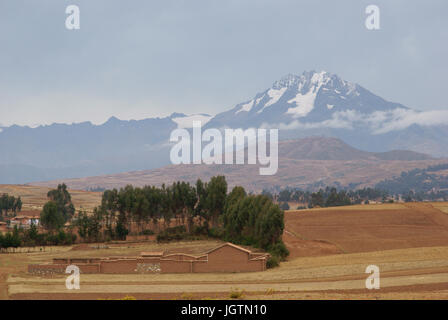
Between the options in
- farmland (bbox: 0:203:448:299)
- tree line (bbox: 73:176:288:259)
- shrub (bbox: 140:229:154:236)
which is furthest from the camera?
shrub (bbox: 140:229:154:236)

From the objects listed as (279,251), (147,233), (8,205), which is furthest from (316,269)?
(8,205)

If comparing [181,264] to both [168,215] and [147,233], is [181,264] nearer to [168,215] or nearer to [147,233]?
[168,215]

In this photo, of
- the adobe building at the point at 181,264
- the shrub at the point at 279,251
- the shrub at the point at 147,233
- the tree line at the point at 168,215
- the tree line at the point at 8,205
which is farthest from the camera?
the tree line at the point at 8,205

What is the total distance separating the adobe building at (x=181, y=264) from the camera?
45.7 m

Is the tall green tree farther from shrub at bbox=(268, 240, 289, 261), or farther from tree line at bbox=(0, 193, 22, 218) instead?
shrub at bbox=(268, 240, 289, 261)

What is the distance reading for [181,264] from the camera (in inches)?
1802

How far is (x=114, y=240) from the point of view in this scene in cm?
7119

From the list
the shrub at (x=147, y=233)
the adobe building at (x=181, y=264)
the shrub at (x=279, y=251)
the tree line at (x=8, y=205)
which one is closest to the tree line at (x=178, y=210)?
the shrub at (x=147, y=233)

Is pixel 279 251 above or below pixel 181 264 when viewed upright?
below

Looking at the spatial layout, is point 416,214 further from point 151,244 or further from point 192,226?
point 151,244

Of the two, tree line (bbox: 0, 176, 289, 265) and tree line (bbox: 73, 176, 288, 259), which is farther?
tree line (bbox: 73, 176, 288, 259)

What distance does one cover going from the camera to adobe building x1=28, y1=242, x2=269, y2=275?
150ft

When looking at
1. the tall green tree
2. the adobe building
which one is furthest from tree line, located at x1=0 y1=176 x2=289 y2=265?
the adobe building

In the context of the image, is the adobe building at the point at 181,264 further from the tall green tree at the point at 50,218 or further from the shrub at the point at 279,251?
the tall green tree at the point at 50,218
